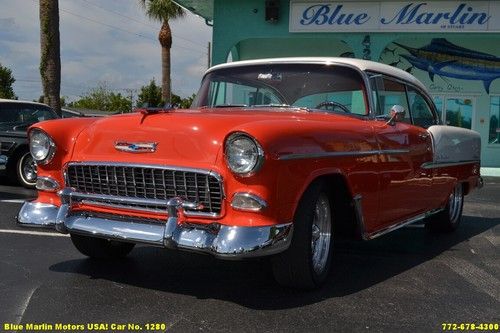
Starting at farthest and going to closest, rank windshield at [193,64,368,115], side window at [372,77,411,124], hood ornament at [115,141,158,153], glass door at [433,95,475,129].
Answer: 1. glass door at [433,95,475,129]
2. side window at [372,77,411,124]
3. windshield at [193,64,368,115]
4. hood ornament at [115,141,158,153]

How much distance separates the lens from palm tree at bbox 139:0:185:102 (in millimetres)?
25672

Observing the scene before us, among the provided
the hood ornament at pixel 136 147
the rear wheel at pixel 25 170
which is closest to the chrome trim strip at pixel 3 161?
the rear wheel at pixel 25 170

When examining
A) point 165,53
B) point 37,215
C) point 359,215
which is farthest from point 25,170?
point 165,53

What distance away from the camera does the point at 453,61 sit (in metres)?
17.0

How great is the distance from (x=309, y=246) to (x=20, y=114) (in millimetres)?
8566

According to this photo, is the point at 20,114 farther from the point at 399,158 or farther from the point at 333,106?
the point at 399,158

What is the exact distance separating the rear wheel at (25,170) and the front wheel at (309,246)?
741cm

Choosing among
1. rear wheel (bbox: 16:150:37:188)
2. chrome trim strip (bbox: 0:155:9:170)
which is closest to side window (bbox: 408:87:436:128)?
rear wheel (bbox: 16:150:37:188)

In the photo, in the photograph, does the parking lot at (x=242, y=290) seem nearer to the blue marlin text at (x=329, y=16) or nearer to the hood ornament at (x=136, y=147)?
the hood ornament at (x=136, y=147)

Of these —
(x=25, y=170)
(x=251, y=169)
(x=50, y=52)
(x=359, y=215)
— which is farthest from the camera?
(x=50, y=52)

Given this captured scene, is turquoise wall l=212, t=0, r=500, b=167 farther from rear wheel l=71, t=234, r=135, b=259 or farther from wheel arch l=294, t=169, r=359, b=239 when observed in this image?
rear wheel l=71, t=234, r=135, b=259

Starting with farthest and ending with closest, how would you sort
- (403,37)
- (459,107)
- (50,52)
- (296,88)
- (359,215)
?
1. (459,107)
2. (403,37)
3. (50,52)
4. (296,88)
5. (359,215)

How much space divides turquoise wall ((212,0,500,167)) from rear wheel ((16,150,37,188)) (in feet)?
21.3

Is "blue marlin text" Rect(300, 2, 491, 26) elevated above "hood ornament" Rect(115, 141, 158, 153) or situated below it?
above
